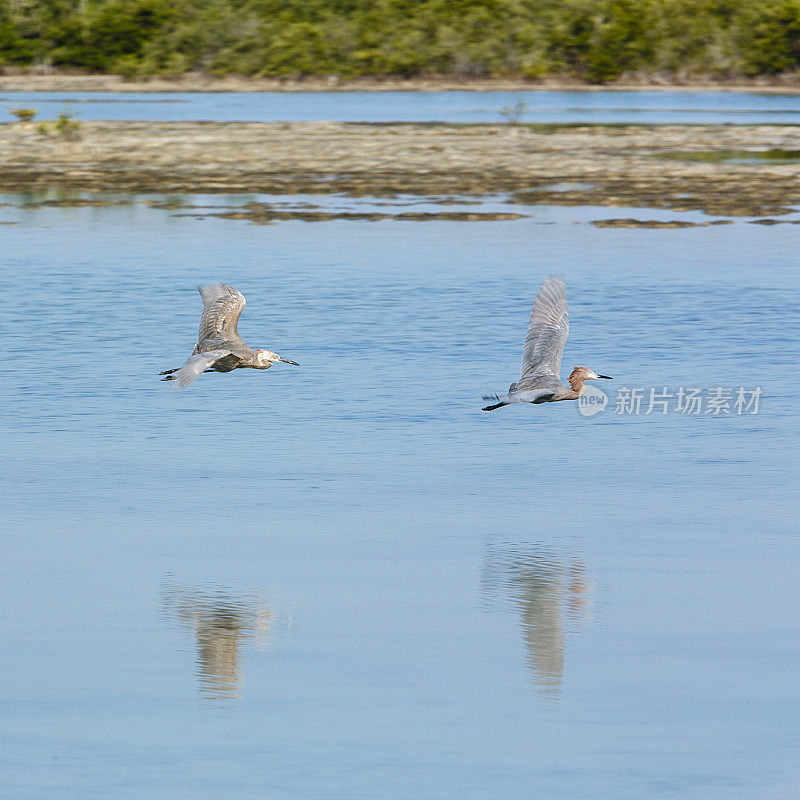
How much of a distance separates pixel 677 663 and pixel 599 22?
101550 millimetres

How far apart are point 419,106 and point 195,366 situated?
7628 cm

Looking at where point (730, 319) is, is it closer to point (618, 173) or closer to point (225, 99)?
point (618, 173)

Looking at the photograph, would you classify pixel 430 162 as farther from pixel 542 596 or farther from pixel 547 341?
pixel 542 596

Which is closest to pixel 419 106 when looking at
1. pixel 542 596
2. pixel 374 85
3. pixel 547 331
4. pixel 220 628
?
pixel 374 85

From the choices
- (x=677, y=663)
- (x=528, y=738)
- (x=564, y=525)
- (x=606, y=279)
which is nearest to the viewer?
(x=528, y=738)

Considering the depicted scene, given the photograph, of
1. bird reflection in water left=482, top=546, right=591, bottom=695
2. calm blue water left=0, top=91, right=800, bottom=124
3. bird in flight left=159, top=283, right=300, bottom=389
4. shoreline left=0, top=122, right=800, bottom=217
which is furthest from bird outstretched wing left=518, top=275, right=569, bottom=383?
calm blue water left=0, top=91, right=800, bottom=124

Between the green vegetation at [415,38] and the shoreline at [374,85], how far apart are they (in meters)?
0.66

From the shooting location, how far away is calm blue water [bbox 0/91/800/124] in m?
74.1

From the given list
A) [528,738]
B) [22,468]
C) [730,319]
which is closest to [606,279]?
[730,319]

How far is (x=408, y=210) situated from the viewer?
3900cm

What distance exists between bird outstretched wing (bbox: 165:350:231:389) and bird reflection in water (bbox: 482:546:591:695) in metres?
2.65

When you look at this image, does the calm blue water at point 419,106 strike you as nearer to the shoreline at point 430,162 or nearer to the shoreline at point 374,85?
the shoreline at point 374,85

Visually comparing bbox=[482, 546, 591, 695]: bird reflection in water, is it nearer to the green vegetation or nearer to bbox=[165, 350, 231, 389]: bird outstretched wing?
bbox=[165, 350, 231, 389]: bird outstretched wing

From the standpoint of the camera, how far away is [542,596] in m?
12.4
